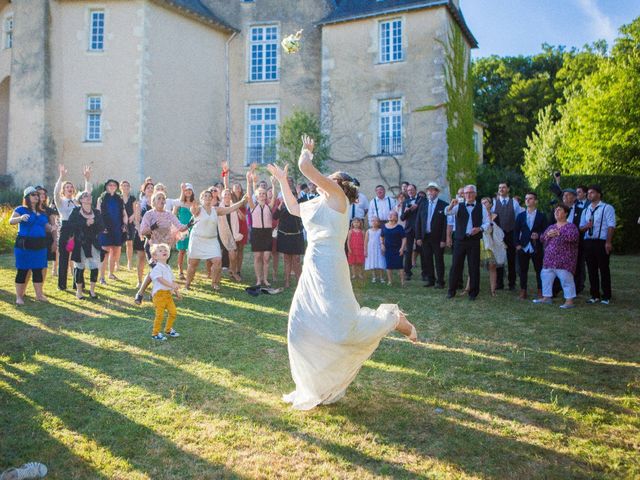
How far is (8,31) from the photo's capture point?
890 inches

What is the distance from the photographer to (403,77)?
20797 millimetres

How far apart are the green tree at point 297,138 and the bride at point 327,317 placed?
1535 cm

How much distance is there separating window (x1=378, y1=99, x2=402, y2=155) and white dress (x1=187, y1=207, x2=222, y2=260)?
498 inches

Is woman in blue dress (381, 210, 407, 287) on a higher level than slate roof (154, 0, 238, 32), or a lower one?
lower

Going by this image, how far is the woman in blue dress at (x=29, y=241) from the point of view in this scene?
8.69 m

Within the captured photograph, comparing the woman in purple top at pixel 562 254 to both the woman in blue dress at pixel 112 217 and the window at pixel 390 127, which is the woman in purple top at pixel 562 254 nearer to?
the woman in blue dress at pixel 112 217

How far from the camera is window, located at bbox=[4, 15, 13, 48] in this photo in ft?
73.8

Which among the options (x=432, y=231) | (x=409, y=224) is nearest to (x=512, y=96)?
(x=409, y=224)

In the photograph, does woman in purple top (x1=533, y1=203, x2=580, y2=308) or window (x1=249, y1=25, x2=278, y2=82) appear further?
window (x1=249, y1=25, x2=278, y2=82)

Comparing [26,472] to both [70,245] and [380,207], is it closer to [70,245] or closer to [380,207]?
[70,245]

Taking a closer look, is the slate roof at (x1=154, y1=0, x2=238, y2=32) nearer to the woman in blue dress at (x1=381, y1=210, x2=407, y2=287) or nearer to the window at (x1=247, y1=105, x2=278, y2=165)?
the window at (x1=247, y1=105, x2=278, y2=165)

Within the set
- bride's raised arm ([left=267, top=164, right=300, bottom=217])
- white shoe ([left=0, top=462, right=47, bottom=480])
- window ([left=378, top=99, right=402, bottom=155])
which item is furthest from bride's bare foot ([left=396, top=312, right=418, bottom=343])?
window ([left=378, top=99, right=402, bottom=155])

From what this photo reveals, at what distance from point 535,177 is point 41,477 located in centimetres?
3093

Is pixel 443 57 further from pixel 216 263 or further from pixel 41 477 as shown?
pixel 41 477
